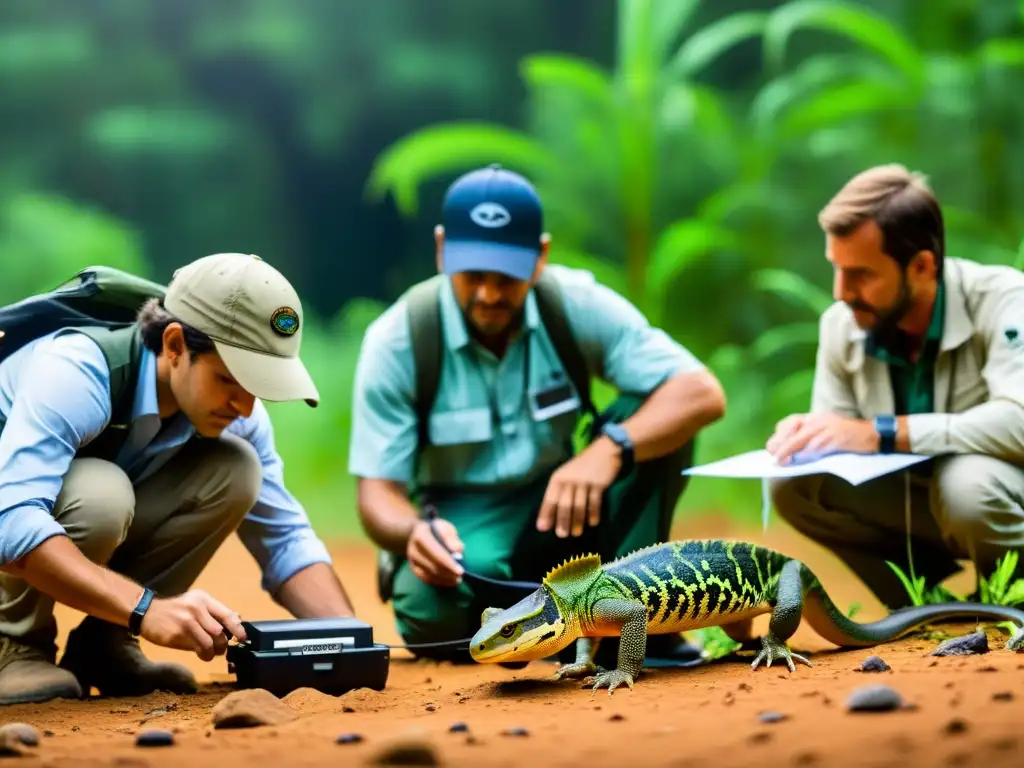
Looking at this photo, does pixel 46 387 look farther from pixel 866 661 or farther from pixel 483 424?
pixel 866 661

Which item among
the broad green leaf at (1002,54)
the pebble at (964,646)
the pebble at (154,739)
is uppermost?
Answer: the broad green leaf at (1002,54)

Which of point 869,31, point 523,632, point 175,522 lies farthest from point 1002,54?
point 175,522

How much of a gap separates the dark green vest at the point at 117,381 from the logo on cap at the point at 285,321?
51cm

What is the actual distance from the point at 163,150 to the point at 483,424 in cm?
1093

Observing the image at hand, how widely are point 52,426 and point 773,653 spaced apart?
2.54 metres

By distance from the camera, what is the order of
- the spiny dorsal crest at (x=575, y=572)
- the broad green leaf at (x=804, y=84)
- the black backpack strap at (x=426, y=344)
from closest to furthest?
the spiny dorsal crest at (x=575, y=572) → the black backpack strap at (x=426, y=344) → the broad green leaf at (x=804, y=84)

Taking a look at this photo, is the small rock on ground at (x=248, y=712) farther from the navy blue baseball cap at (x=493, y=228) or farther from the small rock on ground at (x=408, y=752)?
the navy blue baseball cap at (x=493, y=228)

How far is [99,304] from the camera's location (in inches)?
174

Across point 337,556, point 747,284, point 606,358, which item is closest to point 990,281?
point 606,358

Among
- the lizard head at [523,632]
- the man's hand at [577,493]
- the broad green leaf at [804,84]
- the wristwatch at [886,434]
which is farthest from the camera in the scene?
the broad green leaf at [804,84]

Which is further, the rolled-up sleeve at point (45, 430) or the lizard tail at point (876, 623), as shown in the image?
the lizard tail at point (876, 623)

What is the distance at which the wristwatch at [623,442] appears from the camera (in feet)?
16.3

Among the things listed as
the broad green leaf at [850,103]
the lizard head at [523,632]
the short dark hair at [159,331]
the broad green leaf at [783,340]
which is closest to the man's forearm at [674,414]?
the lizard head at [523,632]

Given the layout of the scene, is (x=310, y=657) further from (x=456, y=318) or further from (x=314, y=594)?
(x=456, y=318)
